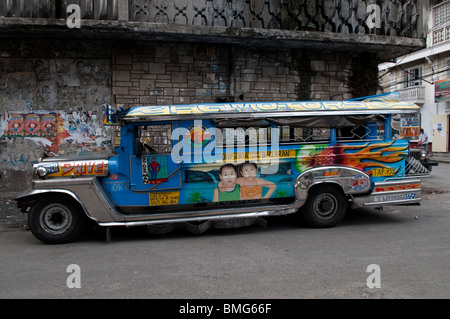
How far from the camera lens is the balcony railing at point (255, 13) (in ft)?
31.4

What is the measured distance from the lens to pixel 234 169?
21.3 ft

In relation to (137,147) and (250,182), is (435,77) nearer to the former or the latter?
(250,182)

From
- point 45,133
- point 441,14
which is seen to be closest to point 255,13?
point 45,133

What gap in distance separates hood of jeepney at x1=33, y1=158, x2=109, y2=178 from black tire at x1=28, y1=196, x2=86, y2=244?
1.29 ft

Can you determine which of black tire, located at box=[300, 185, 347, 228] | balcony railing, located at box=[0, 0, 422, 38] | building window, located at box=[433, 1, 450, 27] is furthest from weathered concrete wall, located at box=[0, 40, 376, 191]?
building window, located at box=[433, 1, 450, 27]

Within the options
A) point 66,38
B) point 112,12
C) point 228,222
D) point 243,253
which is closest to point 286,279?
point 243,253

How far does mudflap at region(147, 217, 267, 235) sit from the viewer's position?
20.8 feet

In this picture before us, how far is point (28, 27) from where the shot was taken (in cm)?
923

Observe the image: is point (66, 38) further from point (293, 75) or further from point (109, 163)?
point (293, 75)

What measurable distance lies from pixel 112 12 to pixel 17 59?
2.94m

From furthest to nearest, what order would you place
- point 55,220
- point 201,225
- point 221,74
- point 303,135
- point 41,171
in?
point 221,74
point 303,135
point 201,225
point 55,220
point 41,171

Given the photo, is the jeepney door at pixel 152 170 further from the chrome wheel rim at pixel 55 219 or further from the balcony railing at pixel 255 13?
the balcony railing at pixel 255 13

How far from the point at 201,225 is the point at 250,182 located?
1.09 m

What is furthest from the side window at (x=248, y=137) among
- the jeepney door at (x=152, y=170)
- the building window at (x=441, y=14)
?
the building window at (x=441, y=14)
